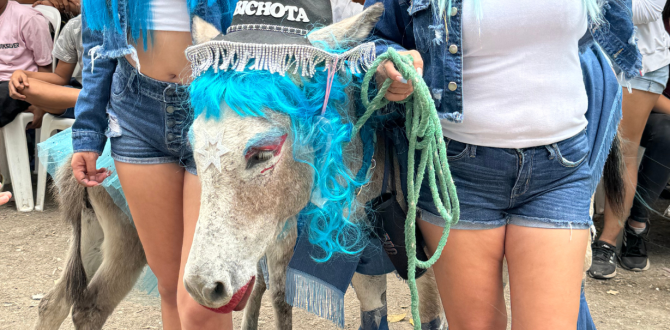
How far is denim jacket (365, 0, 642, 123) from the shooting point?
1.52 meters

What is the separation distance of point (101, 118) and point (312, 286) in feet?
3.35

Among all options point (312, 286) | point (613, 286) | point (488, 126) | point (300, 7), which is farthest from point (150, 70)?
point (613, 286)

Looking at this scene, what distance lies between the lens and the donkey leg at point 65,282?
2773 mm

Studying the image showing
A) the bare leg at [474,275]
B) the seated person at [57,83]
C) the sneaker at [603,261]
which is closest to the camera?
the bare leg at [474,275]

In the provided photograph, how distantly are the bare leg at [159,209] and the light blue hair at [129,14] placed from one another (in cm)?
44

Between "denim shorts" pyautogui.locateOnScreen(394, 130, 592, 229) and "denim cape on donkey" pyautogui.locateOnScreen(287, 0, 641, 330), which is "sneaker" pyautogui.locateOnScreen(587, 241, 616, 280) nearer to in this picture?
"denim cape on donkey" pyautogui.locateOnScreen(287, 0, 641, 330)

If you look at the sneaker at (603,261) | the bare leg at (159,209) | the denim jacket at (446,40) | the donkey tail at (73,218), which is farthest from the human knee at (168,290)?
the sneaker at (603,261)

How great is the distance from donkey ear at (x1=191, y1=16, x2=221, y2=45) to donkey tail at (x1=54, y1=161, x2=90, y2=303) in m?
1.57

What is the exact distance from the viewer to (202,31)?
5.32 feet

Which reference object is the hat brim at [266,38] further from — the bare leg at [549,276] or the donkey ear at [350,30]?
the bare leg at [549,276]

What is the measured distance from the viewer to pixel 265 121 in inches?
54.6

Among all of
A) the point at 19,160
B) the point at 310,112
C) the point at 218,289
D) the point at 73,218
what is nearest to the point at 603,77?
the point at 310,112

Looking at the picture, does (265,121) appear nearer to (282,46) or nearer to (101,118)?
(282,46)

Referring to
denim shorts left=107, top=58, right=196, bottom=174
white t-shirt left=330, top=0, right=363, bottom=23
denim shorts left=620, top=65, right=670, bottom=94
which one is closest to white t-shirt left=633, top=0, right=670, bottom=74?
denim shorts left=620, top=65, right=670, bottom=94
